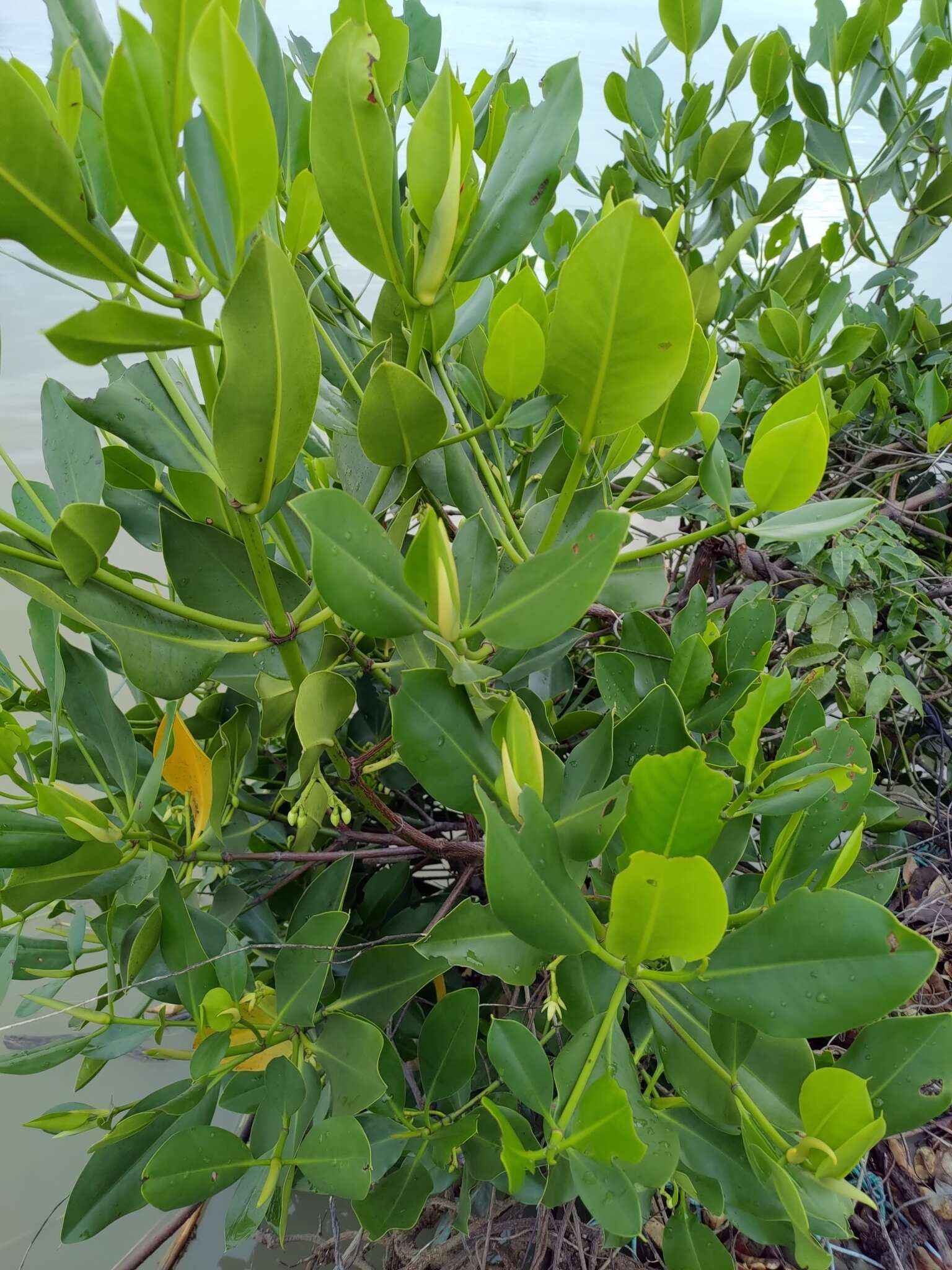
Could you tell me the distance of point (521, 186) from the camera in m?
0.24

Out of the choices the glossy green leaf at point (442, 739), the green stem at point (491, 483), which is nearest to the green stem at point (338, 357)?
the green stem at point (491, 483)

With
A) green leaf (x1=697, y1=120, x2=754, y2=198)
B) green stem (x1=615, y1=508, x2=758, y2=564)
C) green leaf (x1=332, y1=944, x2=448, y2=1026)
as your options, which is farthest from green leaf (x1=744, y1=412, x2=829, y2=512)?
green leaf (x1=697, y1=120, x2=754, y2=198)

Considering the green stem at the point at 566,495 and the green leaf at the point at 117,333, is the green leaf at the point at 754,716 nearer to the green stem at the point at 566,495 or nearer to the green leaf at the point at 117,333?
the green stem at the point at 566,495

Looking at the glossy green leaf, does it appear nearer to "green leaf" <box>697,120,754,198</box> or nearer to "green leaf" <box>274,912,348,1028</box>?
"green leaf" <box>274,912,348,1028</box>

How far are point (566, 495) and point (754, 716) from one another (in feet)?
0.33

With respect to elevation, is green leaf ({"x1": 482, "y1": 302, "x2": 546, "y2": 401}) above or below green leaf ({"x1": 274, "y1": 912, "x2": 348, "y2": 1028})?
above

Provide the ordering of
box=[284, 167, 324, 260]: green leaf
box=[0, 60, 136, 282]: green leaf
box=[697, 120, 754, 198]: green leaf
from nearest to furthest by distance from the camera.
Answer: box=[0, 60, 136, 282]: green leaf < box=[284, 167, 324, 260]: green leaf < box=[697, 120, 754, 198]: green leaf

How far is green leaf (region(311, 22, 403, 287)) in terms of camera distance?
20cm

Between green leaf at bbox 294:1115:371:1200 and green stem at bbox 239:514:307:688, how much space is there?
15 cm

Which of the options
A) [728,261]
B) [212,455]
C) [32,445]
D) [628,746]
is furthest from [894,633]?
[32,445]

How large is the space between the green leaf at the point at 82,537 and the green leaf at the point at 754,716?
21cm

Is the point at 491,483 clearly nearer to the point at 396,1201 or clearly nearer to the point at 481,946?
the point at 481,946

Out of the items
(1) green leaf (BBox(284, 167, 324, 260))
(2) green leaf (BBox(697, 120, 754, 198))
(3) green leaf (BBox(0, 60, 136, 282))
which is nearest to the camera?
(3) green leaf (BBox(0, 60, 136, 282))

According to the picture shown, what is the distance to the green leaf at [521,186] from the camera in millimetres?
236
